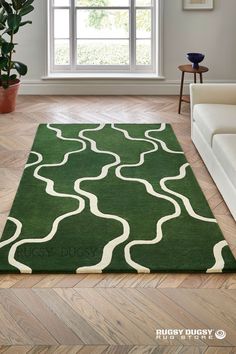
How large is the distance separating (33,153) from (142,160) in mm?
927

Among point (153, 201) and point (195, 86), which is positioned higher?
point (195, 86)

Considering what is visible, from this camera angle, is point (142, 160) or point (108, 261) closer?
point (108, 261)

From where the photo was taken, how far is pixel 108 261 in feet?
10.5

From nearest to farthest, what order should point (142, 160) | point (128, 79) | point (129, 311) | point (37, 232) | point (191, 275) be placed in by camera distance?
point (129, 311), point (191, 275), point (37, 232), point (142, 160), point (128, 79)

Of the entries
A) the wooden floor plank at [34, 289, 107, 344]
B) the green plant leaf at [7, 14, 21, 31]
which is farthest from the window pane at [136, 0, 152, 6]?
the wooden floor plank at [34, 289, 107, 344]

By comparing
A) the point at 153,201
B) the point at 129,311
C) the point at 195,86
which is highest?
the point at 195,86

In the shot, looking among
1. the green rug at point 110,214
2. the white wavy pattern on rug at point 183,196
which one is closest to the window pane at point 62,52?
the green rug at point 110,214

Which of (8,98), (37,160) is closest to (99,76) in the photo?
(8,98)

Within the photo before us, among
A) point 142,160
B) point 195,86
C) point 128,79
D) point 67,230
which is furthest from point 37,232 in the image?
point 128,79

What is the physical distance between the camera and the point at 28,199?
4.04 meters

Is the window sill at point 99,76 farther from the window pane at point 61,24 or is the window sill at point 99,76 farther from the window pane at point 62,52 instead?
the window pane at point 61,24

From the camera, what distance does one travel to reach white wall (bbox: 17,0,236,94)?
723 centimetres

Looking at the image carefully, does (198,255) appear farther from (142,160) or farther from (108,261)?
(142,160)

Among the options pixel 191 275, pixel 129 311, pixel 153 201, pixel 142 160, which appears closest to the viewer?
pixel 129 311
